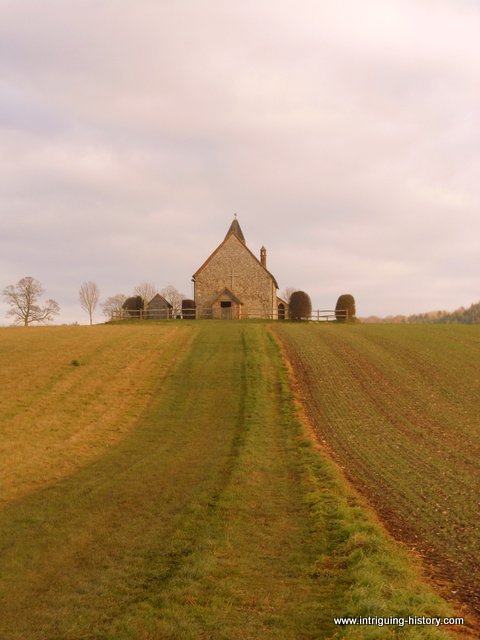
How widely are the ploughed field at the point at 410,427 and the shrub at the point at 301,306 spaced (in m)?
19.5

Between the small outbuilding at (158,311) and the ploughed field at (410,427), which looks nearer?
the ploughed field at (410,427)

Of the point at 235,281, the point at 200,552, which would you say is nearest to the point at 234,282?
the point at 235,281

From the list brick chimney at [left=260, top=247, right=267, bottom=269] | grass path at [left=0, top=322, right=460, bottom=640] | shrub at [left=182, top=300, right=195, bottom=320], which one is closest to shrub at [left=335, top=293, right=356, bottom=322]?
shrub at [left=182, top=300, right=195, bottom=320]

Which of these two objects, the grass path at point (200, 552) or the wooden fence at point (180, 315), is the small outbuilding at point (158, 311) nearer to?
the wooden fence at point (180, 315)

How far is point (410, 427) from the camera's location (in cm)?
1844

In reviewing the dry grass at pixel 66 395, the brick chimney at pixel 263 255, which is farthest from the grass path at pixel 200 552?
the brick chimney at pixel 263 255

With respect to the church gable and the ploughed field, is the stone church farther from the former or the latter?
the ploughed field

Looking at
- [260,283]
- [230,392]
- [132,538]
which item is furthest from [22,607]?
[260,283]

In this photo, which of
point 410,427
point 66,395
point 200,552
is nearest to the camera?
point 200,552

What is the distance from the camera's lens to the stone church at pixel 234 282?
65500mm

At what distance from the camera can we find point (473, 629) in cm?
633

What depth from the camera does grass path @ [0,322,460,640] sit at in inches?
255

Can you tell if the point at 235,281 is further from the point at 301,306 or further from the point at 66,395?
the point at 66,395

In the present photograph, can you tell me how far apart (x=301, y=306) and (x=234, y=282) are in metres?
10.2
